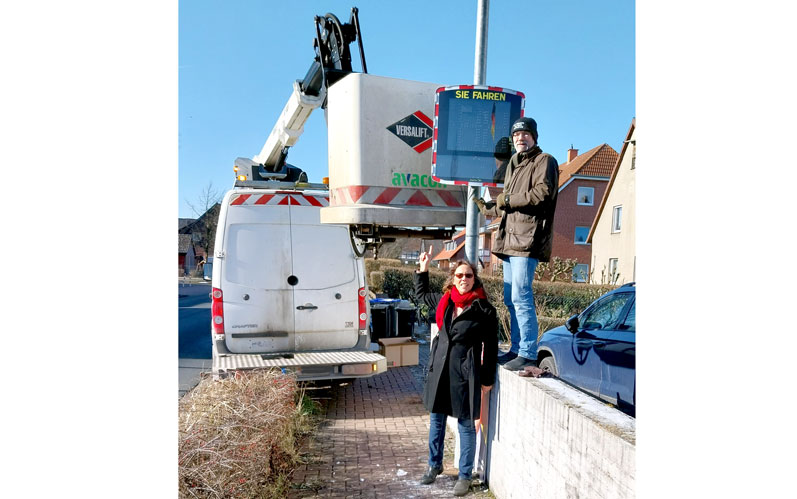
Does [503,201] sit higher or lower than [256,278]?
higher

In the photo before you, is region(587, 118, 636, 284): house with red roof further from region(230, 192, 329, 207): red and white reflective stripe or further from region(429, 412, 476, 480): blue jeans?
region(429, 412, 476, 480): blue jeans

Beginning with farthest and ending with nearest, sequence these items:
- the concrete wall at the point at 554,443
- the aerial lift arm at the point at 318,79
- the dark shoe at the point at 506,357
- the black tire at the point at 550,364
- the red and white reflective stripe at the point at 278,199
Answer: the red and white reflective stripe at the point at 278,199
the black tire at the point at 550,364
the aerial lift arm at the point at 318,79
the dark shoe at the point at 506,357
the concrete wall at the point at 554,443

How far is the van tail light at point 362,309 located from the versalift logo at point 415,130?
3020 millimetres

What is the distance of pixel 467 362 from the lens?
3.49 m

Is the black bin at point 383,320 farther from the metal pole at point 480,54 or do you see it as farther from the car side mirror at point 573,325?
the metal pole at point 480,54

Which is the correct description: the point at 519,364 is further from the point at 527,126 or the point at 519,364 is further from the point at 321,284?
the point at 321,284

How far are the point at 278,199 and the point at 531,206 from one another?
3.81 metres

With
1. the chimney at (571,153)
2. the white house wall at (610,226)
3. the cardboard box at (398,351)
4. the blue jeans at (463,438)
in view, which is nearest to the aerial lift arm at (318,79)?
the blue jeans at (463,438)

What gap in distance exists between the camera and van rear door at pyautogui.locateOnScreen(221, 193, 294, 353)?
233 inches

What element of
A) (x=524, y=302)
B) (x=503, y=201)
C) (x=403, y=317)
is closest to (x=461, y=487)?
(x=524, y=302)

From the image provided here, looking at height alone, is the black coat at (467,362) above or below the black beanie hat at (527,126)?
below

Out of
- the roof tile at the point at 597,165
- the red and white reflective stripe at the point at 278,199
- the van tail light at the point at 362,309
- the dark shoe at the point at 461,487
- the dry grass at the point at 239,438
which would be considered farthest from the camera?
the roof tile at the point at 597,165

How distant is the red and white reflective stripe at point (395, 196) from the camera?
347 centimetres
